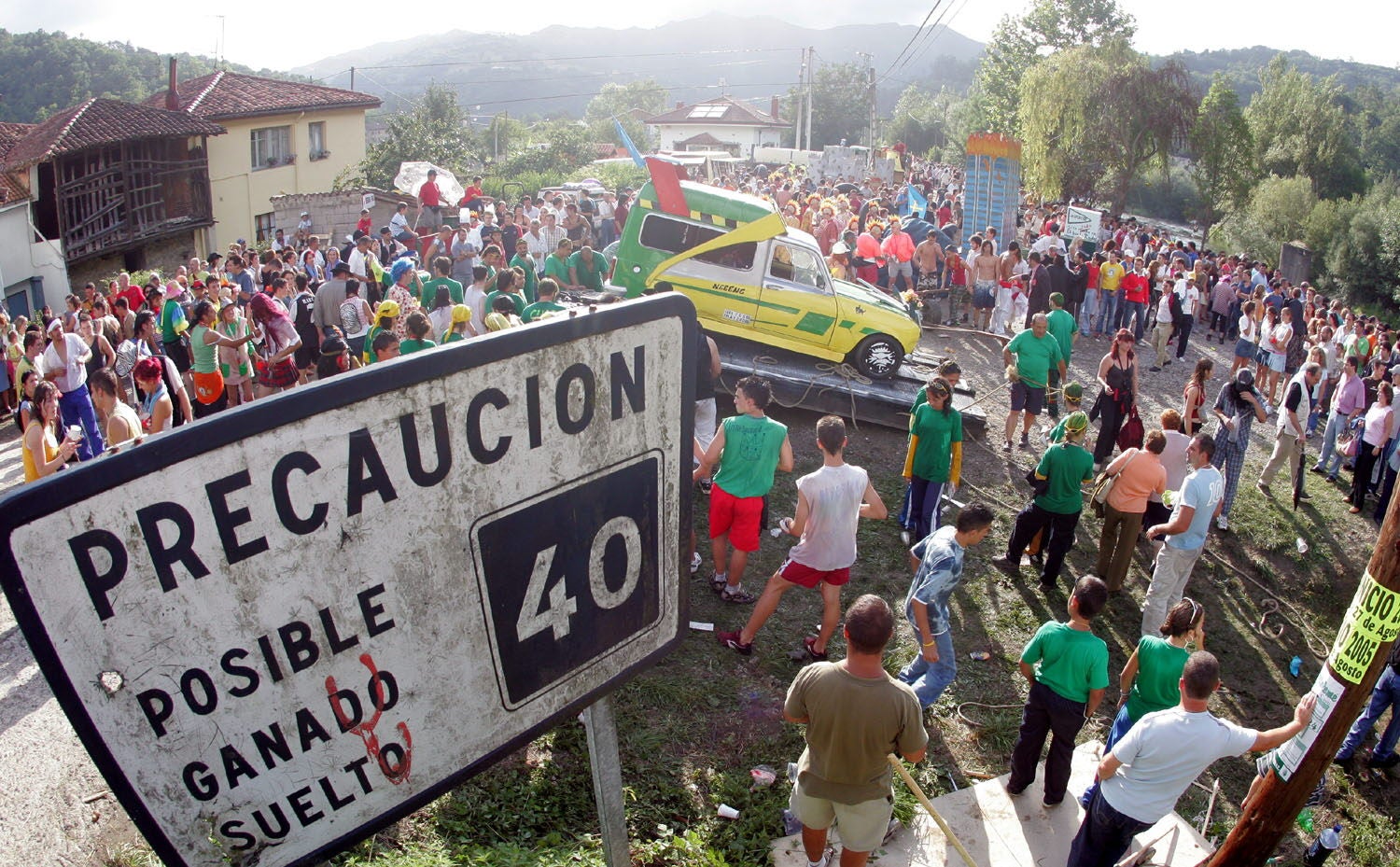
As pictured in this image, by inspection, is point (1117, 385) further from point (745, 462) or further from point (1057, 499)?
point (745, 462)

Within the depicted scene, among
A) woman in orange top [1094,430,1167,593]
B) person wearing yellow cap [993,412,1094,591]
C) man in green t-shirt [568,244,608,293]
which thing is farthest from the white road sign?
man in green t-shirt [568,244,608,293]

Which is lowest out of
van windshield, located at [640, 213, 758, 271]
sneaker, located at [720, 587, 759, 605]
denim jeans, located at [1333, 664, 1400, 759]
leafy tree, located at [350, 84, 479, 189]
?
denim jeans, located at [1333, 664, 1400, 759]

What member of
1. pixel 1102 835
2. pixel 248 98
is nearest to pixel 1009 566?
pixel 1102 835

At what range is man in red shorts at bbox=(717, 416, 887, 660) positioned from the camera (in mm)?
6512

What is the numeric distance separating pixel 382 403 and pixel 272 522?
25 centimetres

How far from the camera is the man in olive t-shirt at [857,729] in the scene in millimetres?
4266

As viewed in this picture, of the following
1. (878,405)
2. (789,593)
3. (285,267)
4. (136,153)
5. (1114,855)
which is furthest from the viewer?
(136,153)

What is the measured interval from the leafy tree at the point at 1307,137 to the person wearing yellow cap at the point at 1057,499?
60532mm

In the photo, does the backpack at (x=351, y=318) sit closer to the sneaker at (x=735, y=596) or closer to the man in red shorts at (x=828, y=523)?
the sneaker at (x=735, y=596)

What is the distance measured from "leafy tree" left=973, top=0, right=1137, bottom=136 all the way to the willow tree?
856 inches

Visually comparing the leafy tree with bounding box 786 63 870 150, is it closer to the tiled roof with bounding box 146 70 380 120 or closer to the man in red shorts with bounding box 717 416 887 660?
the tiled roof with bounding box 146 70 380 120

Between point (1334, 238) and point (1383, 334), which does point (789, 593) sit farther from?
point (1334, 238)

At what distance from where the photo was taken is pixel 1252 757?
6.90 m

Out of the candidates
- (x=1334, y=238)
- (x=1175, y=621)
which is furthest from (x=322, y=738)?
(x=1334, y=238)
